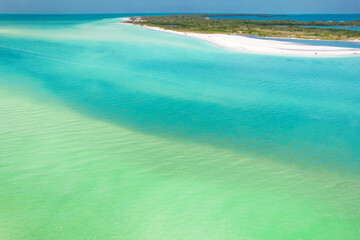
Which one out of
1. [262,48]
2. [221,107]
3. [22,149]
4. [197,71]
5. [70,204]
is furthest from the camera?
[262,48]

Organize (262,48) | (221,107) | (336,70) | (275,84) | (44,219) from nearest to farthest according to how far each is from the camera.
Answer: (44,219) < (221,107) < (275,84) < (336,70) < (262,48)

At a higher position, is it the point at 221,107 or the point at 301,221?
the point at 221,107

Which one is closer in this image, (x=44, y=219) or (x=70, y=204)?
(x=44, y=219)

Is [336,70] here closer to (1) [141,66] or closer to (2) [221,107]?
(2) [221,107]

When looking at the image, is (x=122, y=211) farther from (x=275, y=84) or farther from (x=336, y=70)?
(x=336, y=70)

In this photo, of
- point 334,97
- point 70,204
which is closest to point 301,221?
point 70,204

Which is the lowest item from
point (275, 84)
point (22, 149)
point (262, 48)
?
point (22, 149)
